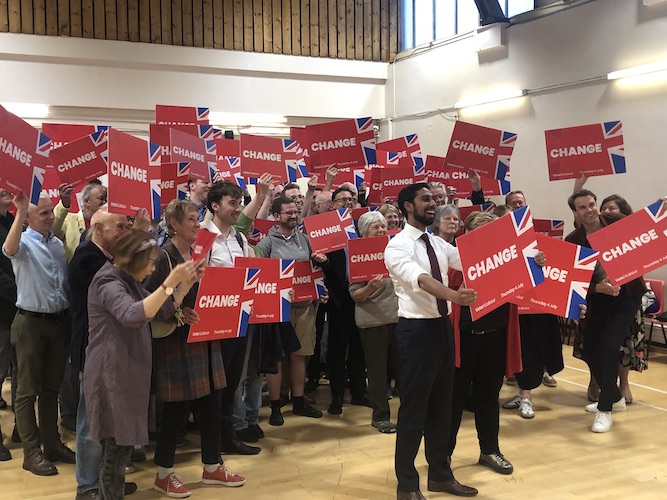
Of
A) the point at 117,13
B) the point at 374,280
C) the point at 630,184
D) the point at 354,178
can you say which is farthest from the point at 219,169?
the point at 117,13

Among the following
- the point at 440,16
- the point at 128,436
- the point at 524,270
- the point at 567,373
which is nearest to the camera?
the point at 128,436

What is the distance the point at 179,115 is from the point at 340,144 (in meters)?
1.47

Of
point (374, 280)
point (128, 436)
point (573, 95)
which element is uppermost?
point (573, 95)

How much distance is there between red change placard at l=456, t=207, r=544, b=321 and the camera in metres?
3.25

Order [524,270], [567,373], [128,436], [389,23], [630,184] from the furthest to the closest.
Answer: [389,23] → [630,184] → [567,373] → [524,270] → [128,436]

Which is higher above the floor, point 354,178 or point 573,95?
point 573,95

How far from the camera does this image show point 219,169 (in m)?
6.70

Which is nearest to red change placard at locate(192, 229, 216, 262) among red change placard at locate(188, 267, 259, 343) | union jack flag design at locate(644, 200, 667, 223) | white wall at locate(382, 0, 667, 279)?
red change placard at locate(188, 267, 259, 343)

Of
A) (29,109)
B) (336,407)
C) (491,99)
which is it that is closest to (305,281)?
(336,407)

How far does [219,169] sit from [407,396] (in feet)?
12.8

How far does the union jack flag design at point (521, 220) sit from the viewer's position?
3.36 meters

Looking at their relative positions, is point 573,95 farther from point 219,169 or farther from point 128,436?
point 128,436

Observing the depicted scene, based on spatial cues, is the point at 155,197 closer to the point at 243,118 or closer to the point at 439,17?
the point at 243,118

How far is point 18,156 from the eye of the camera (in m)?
3.78
